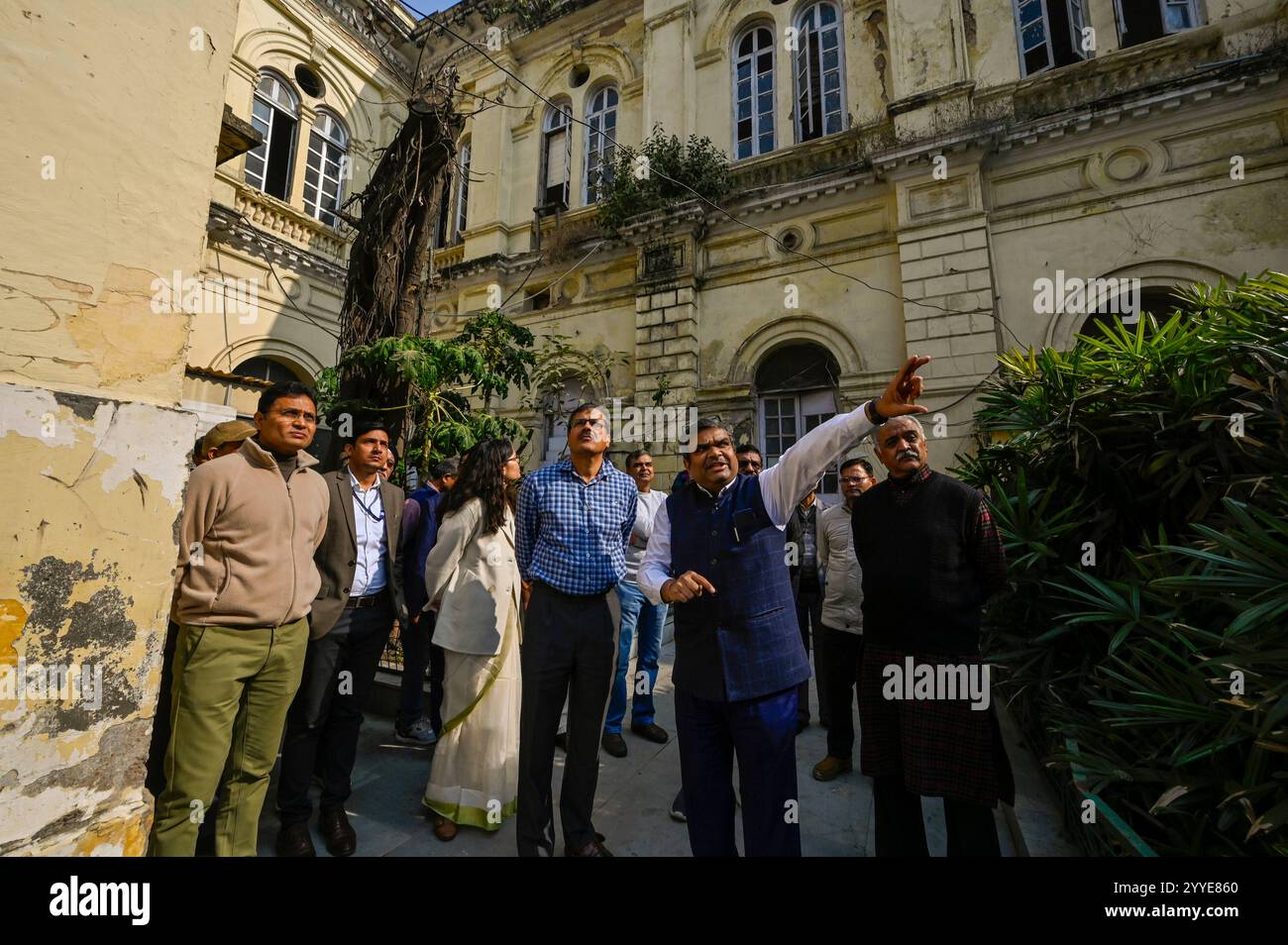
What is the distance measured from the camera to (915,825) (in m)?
2.26

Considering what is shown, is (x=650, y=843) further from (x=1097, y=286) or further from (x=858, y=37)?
(x=858, y=37)

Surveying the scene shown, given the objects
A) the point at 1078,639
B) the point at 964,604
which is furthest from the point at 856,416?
the point at 1078,639

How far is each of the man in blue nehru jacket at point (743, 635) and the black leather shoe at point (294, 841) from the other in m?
1.79

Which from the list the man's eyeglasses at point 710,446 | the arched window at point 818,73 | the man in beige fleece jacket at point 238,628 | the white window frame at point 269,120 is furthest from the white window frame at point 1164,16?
the white window frame at point 269,120

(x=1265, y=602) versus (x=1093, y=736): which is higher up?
(x=1265, y=602)

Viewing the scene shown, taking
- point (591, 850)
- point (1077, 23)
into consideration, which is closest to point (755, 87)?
point (1077, 23)

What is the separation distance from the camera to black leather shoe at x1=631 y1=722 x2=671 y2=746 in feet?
12.5

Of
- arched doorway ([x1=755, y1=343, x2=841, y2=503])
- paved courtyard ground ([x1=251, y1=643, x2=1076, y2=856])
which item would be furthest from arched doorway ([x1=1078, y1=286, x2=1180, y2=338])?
paved courtyard ground ([x1=251, y1=643, x2=1076, y2=856])

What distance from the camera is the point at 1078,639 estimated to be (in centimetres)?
305

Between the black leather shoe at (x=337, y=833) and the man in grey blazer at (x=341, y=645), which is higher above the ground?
the man in grey blazer at (x=341, y=645)

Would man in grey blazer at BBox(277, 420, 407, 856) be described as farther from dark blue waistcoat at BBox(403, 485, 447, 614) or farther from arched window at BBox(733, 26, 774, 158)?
arched window at BBox(733, 26, 774, 158)

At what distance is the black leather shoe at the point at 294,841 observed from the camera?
8.18 ft

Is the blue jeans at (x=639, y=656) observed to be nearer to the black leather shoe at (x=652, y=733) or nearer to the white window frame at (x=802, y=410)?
the black leather shoe at (x=652, y=733)

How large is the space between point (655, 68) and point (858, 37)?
3.85m
